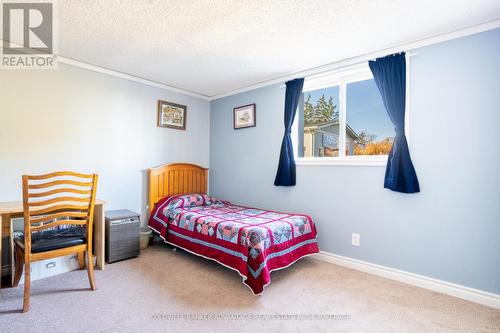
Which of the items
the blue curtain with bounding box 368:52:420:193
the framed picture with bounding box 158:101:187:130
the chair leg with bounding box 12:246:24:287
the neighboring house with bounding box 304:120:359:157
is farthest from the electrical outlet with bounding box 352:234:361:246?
the chair leg with bounding box 12:246:24:287

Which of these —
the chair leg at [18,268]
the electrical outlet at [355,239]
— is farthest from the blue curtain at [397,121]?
the chair leg at [18,268]

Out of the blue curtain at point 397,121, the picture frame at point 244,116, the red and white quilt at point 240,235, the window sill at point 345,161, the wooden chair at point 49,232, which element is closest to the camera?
the wooden chair at point 49,232

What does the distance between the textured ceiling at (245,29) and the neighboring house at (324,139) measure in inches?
30.3

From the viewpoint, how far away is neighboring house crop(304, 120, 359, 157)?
10.2 feet

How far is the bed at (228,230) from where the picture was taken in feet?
7.71

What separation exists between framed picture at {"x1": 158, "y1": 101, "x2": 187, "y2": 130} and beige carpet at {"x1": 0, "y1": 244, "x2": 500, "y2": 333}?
7.13 ft

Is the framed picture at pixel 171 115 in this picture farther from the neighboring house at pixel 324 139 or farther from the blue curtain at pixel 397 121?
the blue curtain at pixel 397 121

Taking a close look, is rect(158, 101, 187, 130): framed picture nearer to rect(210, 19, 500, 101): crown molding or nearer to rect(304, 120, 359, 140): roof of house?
rect(210, 19, 500, 101): crown molding

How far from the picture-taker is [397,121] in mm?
2617

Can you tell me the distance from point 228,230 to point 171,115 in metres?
2.31

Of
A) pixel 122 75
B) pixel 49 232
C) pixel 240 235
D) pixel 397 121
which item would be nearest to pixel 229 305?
pixel 240 235

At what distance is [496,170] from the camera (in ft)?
7.15

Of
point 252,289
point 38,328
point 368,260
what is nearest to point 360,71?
point 368,260

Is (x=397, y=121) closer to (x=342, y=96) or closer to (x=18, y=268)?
(x=342, y=96)
